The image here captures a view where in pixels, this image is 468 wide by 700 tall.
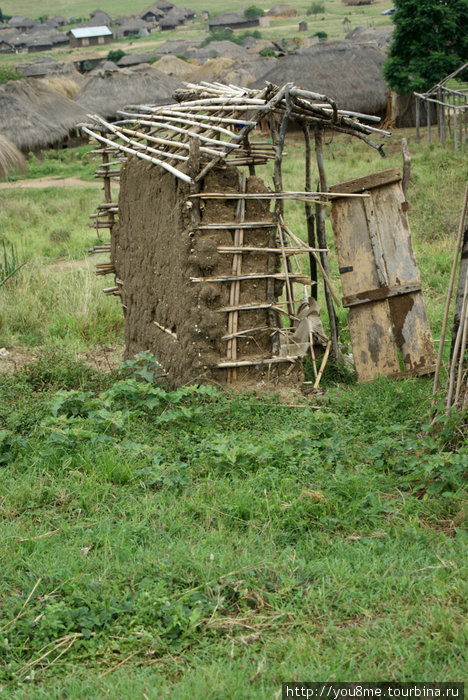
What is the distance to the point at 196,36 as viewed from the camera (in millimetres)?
71438

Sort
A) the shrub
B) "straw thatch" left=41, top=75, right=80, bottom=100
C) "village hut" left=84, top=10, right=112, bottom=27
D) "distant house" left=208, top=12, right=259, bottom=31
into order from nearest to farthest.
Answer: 1. "straw thatch" left=41, top=75, right=80, bottom=100
2. "distant house" left=208, top=12, right=259, bottom=31
3. "village hut" left=84, top=10, right=112, bottom=27
4. the shrub

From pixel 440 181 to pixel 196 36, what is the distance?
6476cm

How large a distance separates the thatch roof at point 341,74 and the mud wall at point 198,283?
68.4 feet

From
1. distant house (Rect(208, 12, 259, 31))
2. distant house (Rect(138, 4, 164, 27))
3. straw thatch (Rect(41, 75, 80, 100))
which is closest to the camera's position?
straw thatch (Rect(41, 75, 80, 100))

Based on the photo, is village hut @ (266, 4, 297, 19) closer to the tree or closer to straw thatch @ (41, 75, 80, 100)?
straw thatch @ (41, 75, 80, 100)

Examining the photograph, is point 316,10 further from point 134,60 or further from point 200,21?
point 134,60

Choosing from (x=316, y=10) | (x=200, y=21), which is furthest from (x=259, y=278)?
(x=200, y=21)

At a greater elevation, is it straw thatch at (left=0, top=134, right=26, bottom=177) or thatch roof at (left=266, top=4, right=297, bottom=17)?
thatch roof at (left=266, top=4, right=297, bottom=17)

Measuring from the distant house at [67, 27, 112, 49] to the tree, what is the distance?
5856cm

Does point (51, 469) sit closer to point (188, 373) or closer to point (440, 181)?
point (188, 373)

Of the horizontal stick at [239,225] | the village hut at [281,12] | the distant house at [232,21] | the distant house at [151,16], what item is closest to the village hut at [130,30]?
the distant house at [151,16]

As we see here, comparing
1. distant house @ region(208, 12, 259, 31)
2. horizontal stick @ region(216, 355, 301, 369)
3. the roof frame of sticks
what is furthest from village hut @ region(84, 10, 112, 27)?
horizontal stick @ region(216, 355, 301, 369)

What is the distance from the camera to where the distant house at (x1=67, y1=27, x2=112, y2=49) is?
72625 millimetres

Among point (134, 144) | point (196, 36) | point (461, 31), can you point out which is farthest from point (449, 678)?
point (196, 36)
